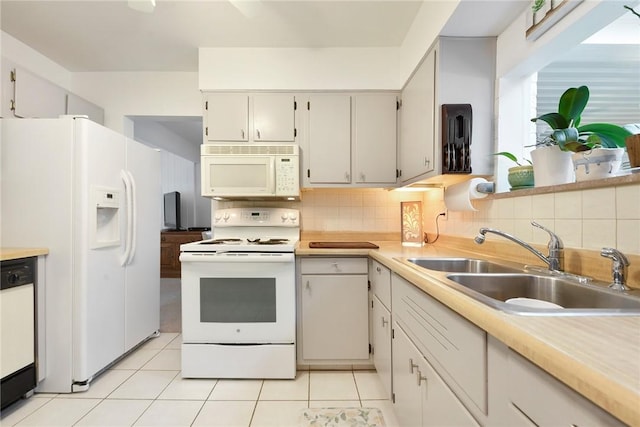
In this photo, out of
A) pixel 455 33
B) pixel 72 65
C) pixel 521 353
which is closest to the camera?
pixel 521 353

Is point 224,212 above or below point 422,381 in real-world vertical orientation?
above

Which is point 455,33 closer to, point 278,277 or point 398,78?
point 398,78

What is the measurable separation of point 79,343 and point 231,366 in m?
0.95

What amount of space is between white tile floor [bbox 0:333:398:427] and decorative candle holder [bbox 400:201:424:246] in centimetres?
106

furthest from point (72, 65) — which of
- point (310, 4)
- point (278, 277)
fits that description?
point (278, 277)

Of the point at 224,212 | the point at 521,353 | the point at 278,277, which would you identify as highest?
the point at 224,212

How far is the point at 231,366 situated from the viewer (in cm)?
196

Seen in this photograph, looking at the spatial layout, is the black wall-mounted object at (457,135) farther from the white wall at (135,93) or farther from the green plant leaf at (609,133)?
the white wall at (135,93)

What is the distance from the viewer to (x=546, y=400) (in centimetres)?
50

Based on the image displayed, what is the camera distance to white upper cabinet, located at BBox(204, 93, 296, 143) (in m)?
2.44

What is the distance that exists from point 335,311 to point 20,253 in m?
1.91

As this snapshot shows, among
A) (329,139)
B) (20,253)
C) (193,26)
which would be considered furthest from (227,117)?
(20,253)

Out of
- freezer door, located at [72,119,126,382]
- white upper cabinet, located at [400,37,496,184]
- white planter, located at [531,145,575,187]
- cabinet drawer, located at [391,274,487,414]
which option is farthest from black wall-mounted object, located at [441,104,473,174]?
freezer door, located at [72,119,126,382]

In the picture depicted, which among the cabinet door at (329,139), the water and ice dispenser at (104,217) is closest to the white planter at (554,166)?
the cabinet door at (329,139)
